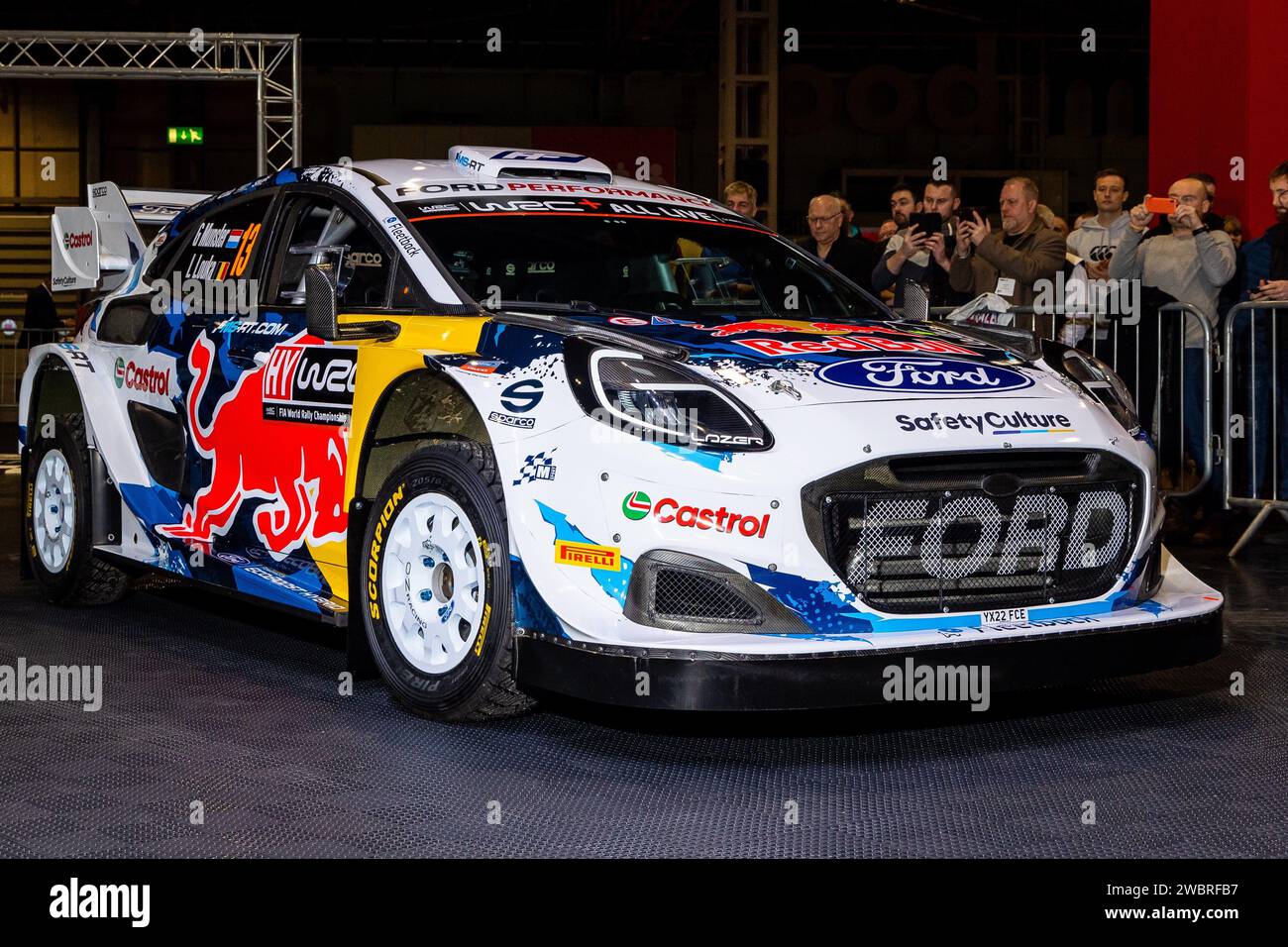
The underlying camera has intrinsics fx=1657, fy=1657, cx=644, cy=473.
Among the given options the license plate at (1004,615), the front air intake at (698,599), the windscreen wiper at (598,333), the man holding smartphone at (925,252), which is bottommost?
the license plate at (1004,615)

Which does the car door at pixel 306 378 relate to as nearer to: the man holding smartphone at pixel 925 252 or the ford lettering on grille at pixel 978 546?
the ford lettering on grille at pixel 978 546

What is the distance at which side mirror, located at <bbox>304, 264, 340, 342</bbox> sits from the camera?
189 inches

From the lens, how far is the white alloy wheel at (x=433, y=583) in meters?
4.38

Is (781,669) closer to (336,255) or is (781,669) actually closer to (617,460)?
(617,460)

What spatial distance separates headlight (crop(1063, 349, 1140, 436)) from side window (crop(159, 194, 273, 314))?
2.66 m

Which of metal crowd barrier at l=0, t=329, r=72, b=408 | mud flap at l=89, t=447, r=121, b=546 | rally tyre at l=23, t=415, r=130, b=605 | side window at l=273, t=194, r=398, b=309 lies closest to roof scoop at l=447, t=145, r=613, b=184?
side window at l=273, t=194, r=398, b=309

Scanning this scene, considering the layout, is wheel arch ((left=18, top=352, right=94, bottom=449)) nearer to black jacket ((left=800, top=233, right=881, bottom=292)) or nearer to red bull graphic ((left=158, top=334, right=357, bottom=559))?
red bull graphic ((left=158, top=334, right=357, bottom=559))

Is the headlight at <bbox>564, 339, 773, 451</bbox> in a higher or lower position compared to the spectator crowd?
lower

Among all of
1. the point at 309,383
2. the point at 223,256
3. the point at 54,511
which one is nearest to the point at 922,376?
the point at 309,383

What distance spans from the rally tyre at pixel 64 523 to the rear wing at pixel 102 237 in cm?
72

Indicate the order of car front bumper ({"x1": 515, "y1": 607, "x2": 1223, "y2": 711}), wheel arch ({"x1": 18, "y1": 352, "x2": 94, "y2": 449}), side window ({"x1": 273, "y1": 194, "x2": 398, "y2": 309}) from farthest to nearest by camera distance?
1. wheel arch ({"x1": 18, "y1": 352, "x2": 94, "y2": 449})
2. side window ({"x1": 273, "y1": 194, "x2": 398, "y2": 309})
3. car front bumper ({"x1": 515, "y1": 607, "x2": 1223, "y2": 711})

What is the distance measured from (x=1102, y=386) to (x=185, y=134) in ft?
94.5

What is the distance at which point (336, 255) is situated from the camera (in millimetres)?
5273
